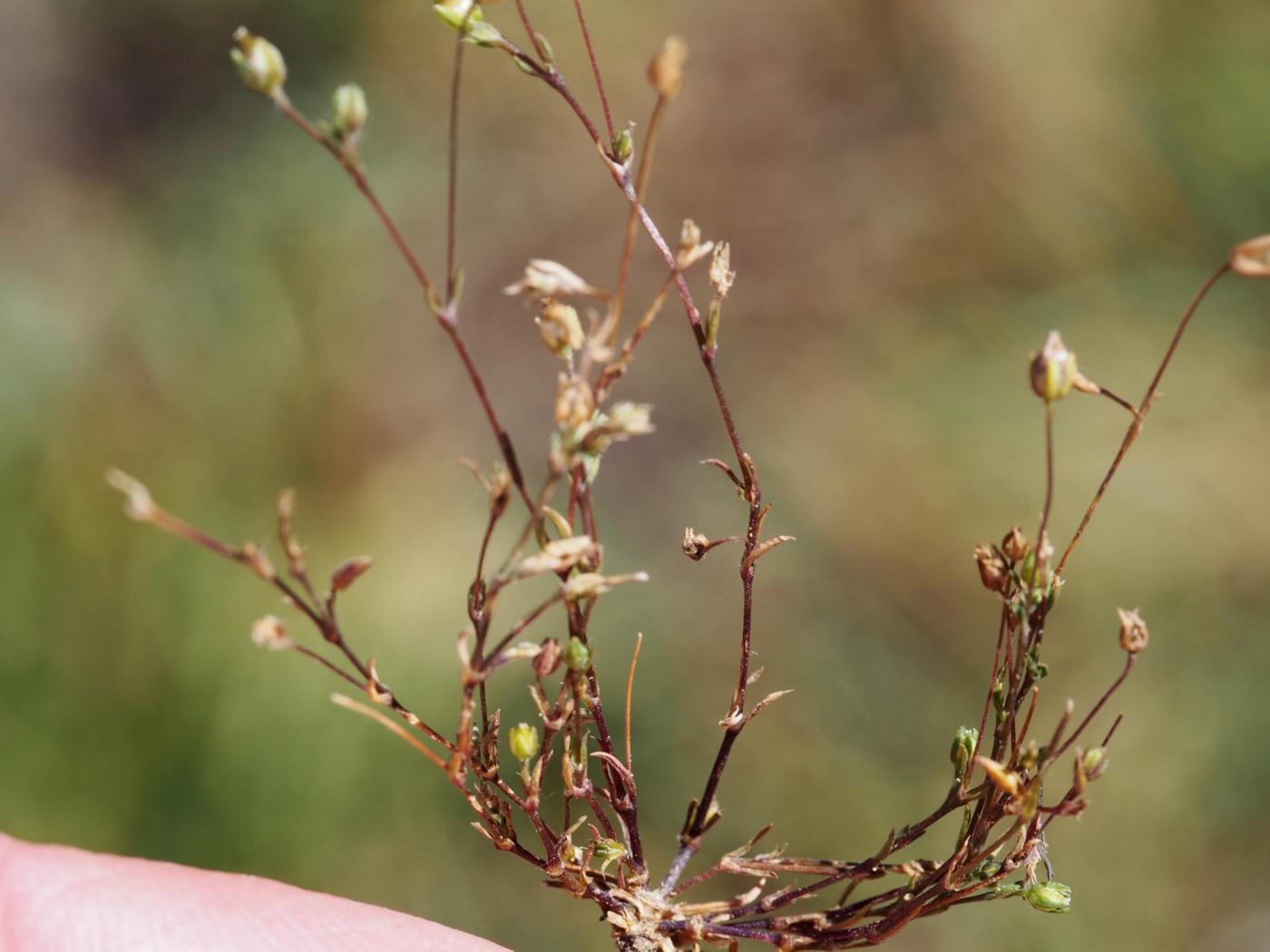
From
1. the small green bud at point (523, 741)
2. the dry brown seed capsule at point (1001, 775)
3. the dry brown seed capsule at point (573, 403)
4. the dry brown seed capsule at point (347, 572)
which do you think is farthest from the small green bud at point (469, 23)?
the dry brown seed capsule at point (1001, 775)

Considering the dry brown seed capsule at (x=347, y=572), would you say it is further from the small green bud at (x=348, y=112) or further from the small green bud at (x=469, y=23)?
the small green bud at (x=469, y=23)

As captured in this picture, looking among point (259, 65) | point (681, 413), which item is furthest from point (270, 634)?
point (681, 413)

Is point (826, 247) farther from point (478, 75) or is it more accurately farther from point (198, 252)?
point (198, 252)

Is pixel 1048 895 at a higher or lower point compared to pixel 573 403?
lower

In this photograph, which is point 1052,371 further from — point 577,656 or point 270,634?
point 270,634

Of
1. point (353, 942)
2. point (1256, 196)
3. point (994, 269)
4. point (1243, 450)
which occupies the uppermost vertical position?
point (1256, 196)

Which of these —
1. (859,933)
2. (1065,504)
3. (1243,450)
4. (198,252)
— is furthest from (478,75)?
(859,933)
